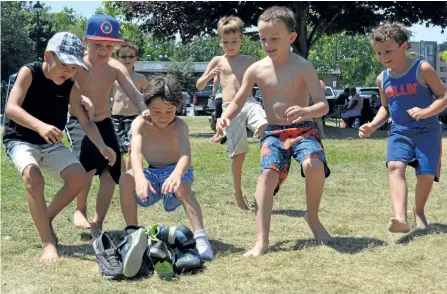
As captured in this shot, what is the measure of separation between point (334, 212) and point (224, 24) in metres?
2.09

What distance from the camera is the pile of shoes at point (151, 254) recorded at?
405cm

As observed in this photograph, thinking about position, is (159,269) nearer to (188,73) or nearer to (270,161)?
(270,161)

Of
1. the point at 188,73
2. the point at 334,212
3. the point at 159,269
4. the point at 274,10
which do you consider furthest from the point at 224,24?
the point at 188,73

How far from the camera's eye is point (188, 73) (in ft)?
222

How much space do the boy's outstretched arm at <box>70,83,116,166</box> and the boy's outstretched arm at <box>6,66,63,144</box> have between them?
468 mm

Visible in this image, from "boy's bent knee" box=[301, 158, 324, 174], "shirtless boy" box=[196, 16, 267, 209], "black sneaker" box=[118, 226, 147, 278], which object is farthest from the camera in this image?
"shirtless boy" box=[196, 16, 267, 209]

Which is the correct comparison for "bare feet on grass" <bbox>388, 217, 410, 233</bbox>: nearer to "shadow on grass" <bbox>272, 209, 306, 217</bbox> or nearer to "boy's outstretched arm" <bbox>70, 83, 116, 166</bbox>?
"shadow on grass" <bbox>272, 209, 306, 217</bbox>

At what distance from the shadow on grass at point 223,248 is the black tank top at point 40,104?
1434mm

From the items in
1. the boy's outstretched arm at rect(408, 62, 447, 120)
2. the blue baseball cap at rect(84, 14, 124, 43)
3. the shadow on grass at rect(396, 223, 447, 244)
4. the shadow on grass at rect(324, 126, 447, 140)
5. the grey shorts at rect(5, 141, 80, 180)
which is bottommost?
the shadow on grass at rect(324, 126, 447, 140)

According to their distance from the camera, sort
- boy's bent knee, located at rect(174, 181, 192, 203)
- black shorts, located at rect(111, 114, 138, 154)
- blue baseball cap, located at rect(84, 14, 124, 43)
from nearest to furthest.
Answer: boy's bent knee, located at rect(174, 181, 192, 203) → blue baseball cap, located at rect(84, 14, 124, 43) → black shorts, located at rect(111, 114, 138, 154)

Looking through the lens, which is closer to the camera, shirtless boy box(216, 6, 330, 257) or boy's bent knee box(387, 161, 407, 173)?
shirtless boy box(216, 6, 330, 257)

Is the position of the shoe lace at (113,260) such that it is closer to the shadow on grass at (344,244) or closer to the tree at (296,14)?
the shadow on grass at (344,244)

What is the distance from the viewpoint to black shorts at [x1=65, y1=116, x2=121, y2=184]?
5496 mm

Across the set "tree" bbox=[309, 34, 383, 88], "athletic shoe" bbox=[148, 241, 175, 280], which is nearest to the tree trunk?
"athletic shoe" bbox=[148, 241, 175, 280]
